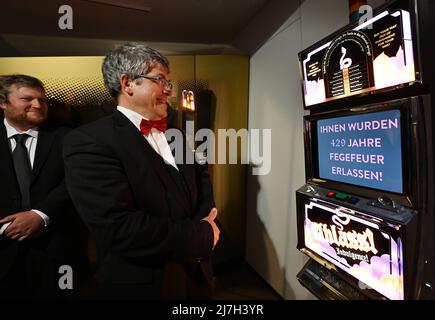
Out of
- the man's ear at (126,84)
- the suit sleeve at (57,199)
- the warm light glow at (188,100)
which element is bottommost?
the suit sleeve at (57,199)

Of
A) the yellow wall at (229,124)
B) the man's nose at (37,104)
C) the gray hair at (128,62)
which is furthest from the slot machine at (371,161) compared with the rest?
the man's nose at (37,104)

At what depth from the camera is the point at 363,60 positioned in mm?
1108

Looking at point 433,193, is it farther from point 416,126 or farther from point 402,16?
point 402,16

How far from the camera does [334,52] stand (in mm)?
1258

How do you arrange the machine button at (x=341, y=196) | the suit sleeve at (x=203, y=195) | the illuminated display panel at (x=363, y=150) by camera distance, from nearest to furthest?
the illuminated display panel at (x=363, y=150)
the machine button at (x=341, y=196)
the suit sleeve at (x=203, y=195)

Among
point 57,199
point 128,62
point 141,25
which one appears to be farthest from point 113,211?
point 141,25

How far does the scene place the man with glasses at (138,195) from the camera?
3.49ft

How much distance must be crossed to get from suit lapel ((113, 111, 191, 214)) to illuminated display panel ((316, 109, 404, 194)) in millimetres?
884

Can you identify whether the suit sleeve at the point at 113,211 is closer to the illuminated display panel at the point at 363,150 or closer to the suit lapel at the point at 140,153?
the suit lapel at the point at 140,153

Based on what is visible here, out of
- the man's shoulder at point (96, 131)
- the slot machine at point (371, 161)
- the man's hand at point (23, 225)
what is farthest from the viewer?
the man's hand at point (23, 225)

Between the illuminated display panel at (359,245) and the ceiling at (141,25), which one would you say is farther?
the ceiling at (141,25)

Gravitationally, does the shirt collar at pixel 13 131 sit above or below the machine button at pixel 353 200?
above
